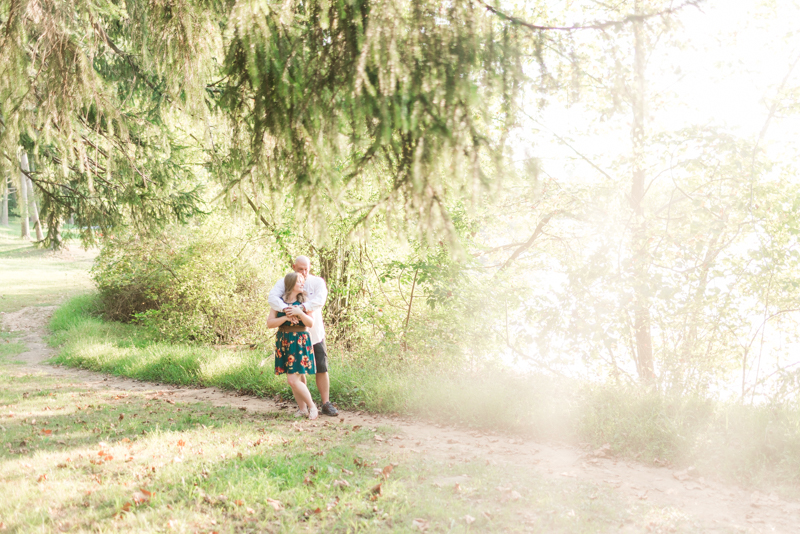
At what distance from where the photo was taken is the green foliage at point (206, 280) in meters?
11.9

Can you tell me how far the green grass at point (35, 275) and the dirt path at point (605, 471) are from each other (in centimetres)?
1072

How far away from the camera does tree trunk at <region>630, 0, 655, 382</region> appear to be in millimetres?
7012

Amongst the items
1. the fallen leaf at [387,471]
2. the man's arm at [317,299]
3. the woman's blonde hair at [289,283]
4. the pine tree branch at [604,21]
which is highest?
the pine tree branch at [604,21]

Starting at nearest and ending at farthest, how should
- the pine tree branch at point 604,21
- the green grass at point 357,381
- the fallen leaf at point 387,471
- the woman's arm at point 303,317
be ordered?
the pine tree branch at point 604,21
the fallen leaf at point 387,471
the green grass at point 357,381
the woman's arm at point 303,317

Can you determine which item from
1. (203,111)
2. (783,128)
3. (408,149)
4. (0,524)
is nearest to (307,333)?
(203,111)

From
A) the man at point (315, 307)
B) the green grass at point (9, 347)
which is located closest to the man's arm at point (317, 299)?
the man at point (315, 307)

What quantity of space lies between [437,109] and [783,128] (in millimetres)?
8377

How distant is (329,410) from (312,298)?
58.5 inches

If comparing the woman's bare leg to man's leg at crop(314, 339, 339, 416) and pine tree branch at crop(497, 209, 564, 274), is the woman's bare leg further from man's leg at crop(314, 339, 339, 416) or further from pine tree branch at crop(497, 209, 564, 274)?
pine tree branch at crop(497, 209, 564, 274)

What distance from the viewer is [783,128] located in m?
8.65

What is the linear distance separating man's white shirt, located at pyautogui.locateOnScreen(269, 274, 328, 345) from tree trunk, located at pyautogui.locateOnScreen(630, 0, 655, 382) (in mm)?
3998

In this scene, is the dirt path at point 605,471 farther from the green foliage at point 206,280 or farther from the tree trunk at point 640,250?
the green foliage at point 206,280

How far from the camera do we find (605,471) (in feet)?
16.2

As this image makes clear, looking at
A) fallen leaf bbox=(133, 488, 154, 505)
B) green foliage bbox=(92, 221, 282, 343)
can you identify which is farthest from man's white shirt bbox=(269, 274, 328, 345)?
green foliage bbox=(92, 221, 282, 343)
